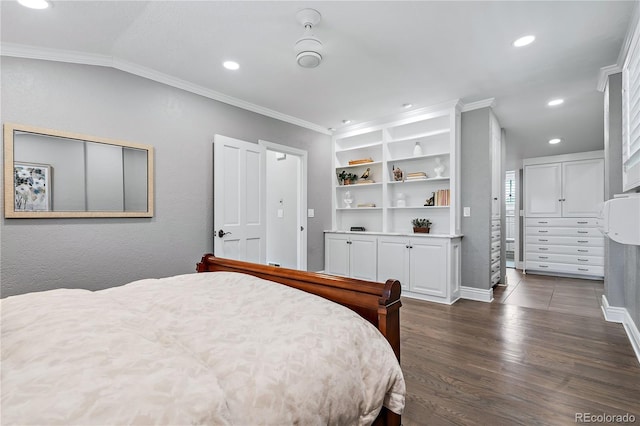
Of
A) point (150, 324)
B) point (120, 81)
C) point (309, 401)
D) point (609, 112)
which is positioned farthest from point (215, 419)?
point (609, 112)

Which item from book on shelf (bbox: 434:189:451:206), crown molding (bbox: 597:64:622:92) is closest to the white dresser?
crown molding (bbox: 597:64:622:92)

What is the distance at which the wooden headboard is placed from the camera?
52.3 inches

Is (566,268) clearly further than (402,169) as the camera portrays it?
Yes

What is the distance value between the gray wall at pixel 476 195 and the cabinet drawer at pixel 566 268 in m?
3.10

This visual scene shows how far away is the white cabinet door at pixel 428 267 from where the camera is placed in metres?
3.73

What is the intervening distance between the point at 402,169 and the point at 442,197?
0.82m

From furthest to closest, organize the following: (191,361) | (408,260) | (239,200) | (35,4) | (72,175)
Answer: (408,260) < (239,200) < (72,175) < (35,4) < (191,361)

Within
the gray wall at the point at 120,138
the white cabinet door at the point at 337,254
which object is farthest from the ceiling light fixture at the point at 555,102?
the gray wall at the point at 120,138

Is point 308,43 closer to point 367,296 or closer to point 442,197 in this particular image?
point 367,296

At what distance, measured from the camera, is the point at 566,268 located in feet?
18.6

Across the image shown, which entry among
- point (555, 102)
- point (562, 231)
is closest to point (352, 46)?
point (555, 102)

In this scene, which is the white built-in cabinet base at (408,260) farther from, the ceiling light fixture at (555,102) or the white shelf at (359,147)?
the ceiling light fixture at (555,102)

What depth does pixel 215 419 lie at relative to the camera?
0.67 m

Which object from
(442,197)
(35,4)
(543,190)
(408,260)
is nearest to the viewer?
(35,4)
